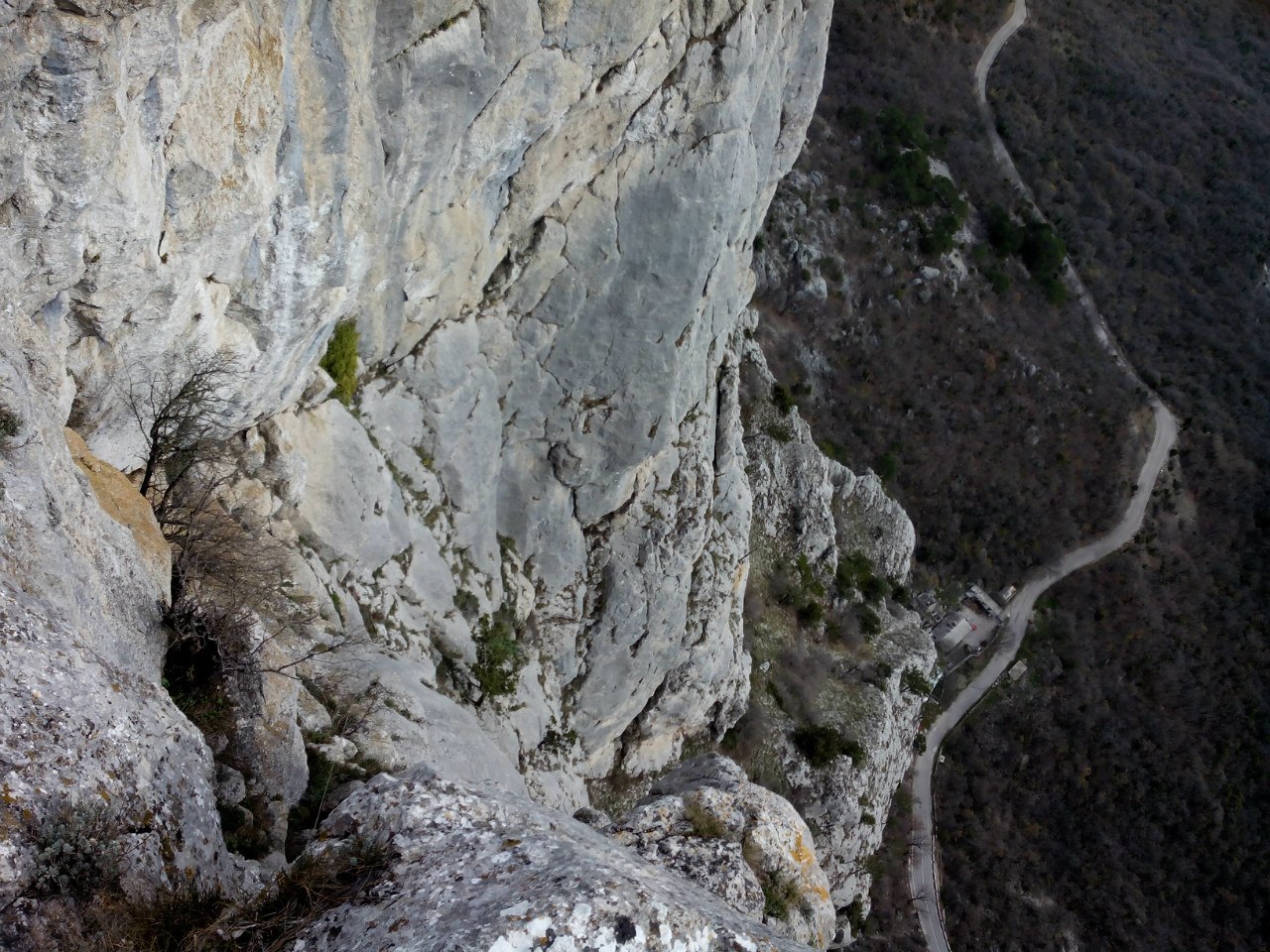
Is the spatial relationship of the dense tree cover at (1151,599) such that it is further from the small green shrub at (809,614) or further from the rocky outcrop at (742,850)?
the rocky outcrop at (742,850)

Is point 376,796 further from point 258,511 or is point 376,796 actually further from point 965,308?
point 965,308

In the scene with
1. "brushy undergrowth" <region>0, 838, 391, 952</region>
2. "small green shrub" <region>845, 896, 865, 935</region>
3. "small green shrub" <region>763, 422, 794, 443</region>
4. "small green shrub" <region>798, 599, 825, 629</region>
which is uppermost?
"small green shrub" <region>763, 422, 794, 443</region>

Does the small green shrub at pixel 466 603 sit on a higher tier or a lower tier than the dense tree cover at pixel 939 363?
lower

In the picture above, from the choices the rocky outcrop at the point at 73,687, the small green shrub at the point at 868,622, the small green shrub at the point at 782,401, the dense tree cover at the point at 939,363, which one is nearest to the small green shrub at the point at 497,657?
the rocky outcrop at the point at 73,687

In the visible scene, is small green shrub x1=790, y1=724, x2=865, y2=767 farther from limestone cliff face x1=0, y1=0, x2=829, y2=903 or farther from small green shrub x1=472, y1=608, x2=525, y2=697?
small green shrub x1=472, y1=608, x2=525, y2=697

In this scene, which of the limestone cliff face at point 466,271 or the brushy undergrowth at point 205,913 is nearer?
the brushy undergrowth at point 205,913

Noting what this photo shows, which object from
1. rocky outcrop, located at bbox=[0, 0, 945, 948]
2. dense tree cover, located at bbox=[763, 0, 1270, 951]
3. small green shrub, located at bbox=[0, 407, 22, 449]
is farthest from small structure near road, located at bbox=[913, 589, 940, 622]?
small green shrub, located at bbox=[0, 407, 22, 449]
